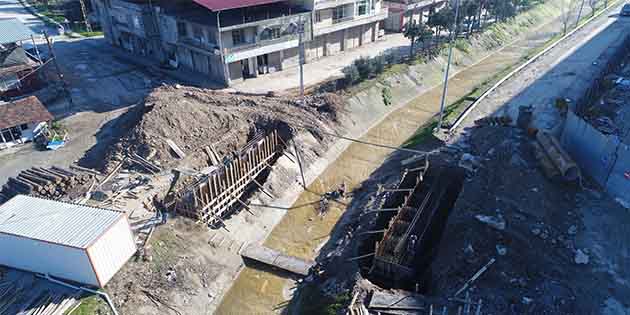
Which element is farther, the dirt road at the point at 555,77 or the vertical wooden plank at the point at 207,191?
the dirt road at the point at 555,77

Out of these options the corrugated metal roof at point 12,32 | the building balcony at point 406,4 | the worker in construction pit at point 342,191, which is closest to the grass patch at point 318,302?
the worker in construction pit at point 342,191

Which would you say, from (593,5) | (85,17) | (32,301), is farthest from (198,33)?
(593,5)

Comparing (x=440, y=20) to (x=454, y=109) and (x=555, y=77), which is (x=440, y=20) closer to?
(x=555, y=77)

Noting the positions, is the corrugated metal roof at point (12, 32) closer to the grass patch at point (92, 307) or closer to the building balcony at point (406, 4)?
the grass patch at point (92, 307)

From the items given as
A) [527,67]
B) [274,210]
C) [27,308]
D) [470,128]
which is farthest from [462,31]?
[27,308]

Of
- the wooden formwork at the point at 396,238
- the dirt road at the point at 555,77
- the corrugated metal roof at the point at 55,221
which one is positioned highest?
the corrugated metal roof at the point at 55,221

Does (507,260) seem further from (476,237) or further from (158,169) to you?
(158,169)

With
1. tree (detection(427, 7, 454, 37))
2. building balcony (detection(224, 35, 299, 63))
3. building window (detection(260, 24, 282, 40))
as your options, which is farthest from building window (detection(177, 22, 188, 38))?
tree (detection(427, 7, 454, 37))

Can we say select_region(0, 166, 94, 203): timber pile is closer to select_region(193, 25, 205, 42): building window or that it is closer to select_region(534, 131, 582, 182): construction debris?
select_region(193, 25, 205, 42): building window
